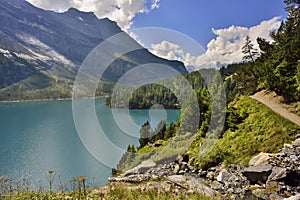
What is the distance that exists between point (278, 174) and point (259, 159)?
262 cm

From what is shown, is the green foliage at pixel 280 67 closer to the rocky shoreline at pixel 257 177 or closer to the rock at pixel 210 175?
the rocky shoreline at pixel 257 177

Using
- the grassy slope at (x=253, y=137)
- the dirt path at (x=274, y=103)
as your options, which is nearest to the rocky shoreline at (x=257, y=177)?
the grassy slope at (x=253, y=137)

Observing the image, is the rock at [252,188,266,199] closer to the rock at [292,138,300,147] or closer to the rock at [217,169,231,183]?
the rock at [217,169,231,183]

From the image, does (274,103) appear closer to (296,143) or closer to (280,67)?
(280,67)

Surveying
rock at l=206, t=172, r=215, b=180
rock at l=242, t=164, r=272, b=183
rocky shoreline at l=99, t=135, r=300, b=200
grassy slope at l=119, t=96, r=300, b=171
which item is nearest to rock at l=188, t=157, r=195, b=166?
grassy slope at l=119, t=96, r=300, b=171

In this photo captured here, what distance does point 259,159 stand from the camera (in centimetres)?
1543

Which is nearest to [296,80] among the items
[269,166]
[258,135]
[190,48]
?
[258,135]

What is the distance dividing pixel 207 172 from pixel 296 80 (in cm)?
1074

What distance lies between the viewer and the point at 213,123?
2362 centimetres

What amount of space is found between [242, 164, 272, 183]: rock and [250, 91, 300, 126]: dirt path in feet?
17.9

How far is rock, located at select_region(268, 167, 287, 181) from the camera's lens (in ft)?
41.5

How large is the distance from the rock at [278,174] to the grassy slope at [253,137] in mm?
3151

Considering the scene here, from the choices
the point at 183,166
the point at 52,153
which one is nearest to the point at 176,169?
the point at 183,166

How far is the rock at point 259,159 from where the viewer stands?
589 inches
